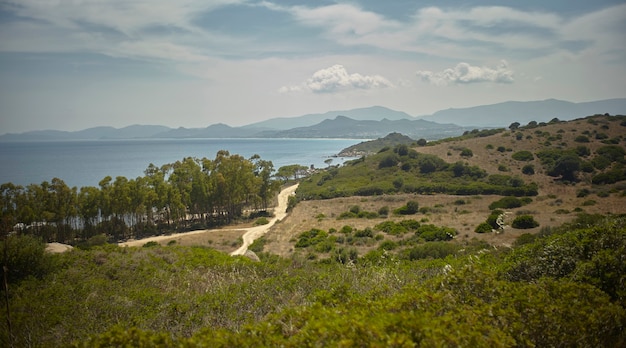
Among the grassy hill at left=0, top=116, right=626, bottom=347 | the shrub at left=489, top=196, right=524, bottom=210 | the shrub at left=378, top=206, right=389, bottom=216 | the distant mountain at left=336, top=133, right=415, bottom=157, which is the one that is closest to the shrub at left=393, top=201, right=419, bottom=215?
the shrub at left=378, top=206, right=389, bottom=216

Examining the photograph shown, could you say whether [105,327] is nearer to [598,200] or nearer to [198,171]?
[198,171]

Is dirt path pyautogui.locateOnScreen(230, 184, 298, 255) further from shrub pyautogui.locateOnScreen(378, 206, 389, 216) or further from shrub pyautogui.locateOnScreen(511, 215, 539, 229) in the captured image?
shrub pyautogui.locateOnScreen(511, 215, 539, 229)

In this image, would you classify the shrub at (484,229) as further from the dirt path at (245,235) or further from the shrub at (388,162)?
the shrub at (388,162)

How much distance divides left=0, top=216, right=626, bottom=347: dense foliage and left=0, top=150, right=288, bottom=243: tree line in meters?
24.6

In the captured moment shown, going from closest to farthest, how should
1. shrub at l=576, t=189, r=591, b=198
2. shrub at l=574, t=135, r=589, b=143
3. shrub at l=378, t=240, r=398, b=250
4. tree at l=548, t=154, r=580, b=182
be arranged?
shrub at l=378, t=240, r=398, b=250, shrub at l=576, t=189, r=591, b=198, tree at l=548, t=154, r=580, b=182, shrub at l=574, t=135, r=589, b=143

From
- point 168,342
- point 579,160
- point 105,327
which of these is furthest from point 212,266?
point 579,160

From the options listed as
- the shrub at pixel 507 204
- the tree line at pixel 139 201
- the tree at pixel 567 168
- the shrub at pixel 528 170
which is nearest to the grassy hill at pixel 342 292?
the shrub at pixel 507 204

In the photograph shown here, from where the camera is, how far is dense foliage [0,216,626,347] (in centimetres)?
421

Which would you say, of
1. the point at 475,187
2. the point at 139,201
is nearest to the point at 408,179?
the point at 475,187

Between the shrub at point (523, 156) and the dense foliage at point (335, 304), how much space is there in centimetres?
5346

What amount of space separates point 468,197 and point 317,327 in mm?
45001

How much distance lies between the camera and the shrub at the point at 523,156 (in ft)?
188

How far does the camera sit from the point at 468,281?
237 inches

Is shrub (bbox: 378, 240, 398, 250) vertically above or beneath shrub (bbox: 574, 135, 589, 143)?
beneath
